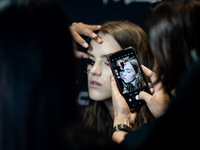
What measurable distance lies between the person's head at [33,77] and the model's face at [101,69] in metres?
0.72

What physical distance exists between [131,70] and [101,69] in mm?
229

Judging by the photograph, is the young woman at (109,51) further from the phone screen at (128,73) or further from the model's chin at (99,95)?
the phone screen at (128,73)

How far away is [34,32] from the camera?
398 millimetres

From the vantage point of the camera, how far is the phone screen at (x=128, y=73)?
958mm

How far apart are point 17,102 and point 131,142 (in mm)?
307

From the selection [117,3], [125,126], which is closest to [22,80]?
[125,126]

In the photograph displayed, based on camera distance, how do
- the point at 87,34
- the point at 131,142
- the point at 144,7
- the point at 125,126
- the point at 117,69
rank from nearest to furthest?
1. the point at 131,142
2. the point at 125,126
3. the point at 117,69
4. the point at 87,34
5. the point at 144,7

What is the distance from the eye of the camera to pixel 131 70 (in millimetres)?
959

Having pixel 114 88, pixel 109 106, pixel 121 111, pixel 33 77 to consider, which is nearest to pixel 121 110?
pixel 121 111

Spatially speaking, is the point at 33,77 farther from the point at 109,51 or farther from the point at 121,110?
the point at 109,51

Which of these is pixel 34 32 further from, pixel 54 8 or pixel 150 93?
pixel 150 93

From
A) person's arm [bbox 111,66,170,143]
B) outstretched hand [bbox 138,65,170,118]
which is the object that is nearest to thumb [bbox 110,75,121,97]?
person's arm [bbox 111,66,170,143]

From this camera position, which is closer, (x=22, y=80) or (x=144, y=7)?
(x=22, y=80)

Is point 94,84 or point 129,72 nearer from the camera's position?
point 129,72
